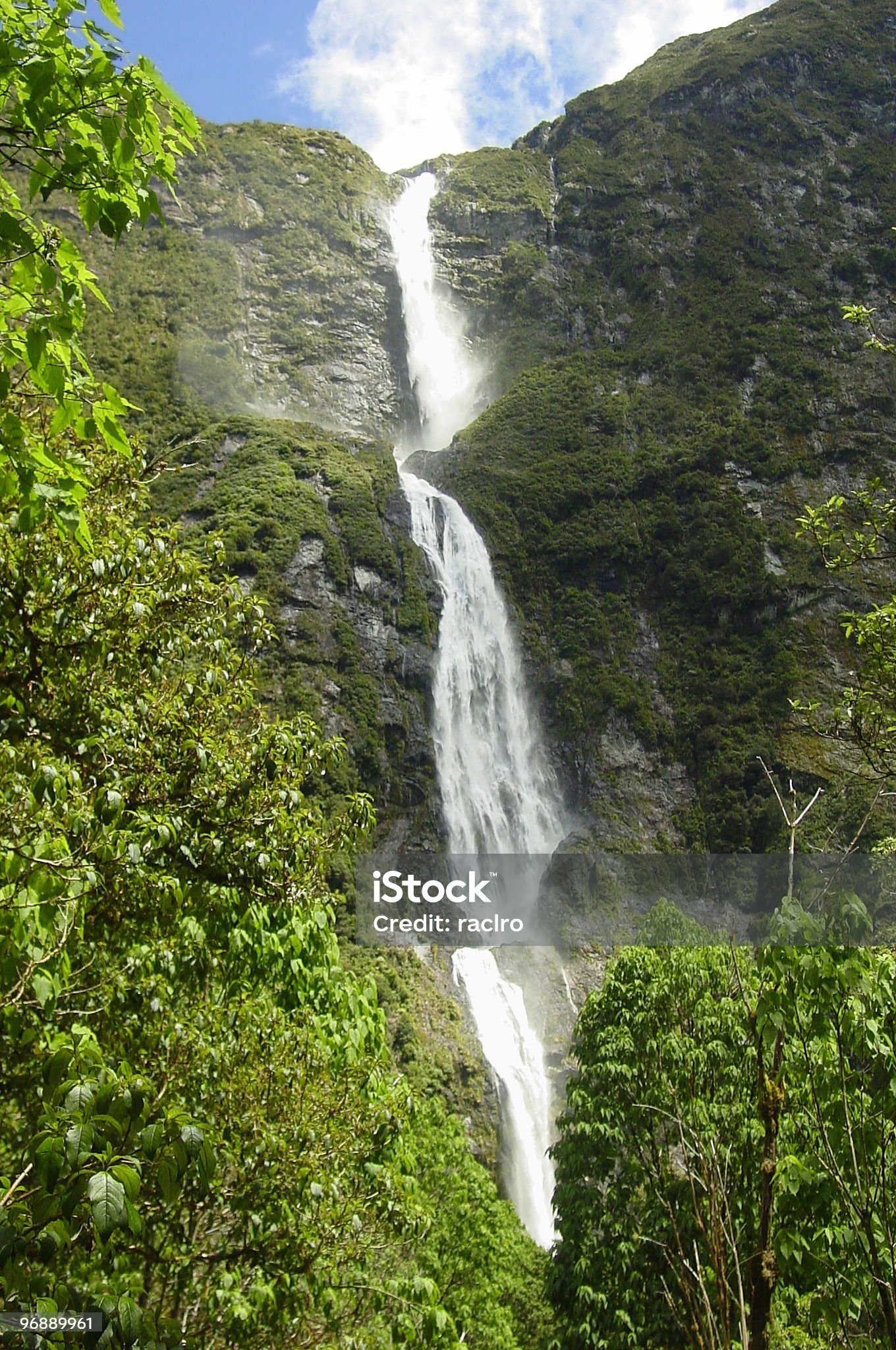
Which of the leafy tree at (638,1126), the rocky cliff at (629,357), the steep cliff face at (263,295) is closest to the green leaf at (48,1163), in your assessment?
the leafy tree at (638,1126)

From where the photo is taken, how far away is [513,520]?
50781 mm

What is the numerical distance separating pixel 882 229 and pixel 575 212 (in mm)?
21565

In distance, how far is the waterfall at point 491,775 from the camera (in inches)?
1096

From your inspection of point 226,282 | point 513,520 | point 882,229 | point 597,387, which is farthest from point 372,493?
point 882,229

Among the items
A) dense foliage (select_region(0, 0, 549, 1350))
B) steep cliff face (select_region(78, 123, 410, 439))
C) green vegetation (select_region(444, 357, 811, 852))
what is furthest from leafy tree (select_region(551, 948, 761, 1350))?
steep cliff face (select_region(78, 123, 410, 439))

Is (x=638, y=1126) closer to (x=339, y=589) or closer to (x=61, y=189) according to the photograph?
(x=61, y=189)

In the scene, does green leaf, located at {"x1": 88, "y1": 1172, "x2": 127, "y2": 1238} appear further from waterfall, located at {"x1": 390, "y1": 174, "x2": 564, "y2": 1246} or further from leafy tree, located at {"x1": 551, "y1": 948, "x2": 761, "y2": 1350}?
waterfall, located at {"x1": 390, "y1": 174, "x2": 564, "y2": 1246}

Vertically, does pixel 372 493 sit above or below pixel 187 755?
above

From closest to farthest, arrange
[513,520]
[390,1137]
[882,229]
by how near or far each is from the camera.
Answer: [390,1137], [513,520], [882,229]

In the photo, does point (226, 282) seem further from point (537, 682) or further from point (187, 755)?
point (187, 755)

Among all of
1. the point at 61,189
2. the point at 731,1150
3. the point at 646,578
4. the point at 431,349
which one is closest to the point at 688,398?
the point at 646,578

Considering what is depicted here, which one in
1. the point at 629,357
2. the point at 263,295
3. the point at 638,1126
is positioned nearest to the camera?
the point at 638,1126

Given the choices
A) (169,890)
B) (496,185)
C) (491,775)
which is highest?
(496,185)

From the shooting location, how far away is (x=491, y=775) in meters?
39.8
